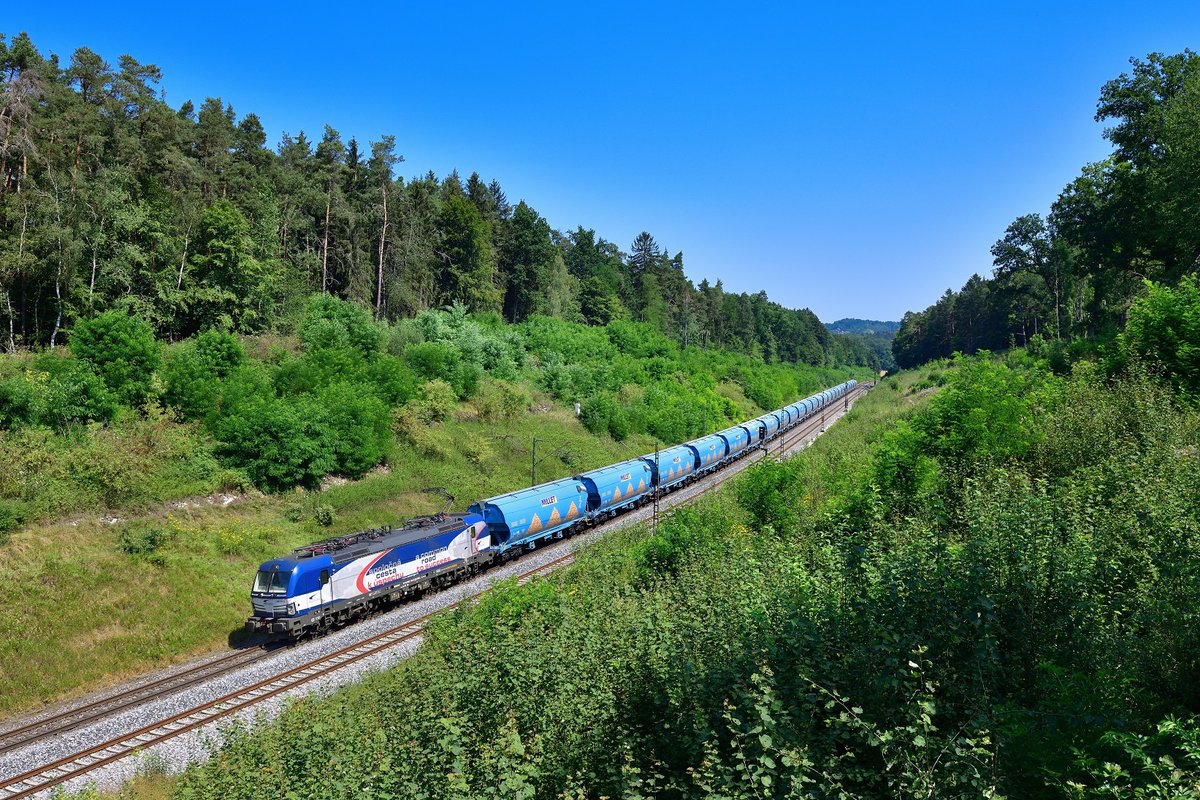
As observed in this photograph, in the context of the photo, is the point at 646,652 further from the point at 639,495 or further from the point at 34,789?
the point at 639,495

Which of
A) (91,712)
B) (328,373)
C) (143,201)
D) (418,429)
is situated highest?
(143,201)

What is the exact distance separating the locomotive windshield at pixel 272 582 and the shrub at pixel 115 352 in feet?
51.0

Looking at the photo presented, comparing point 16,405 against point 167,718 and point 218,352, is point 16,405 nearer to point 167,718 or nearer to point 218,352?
point 218,352

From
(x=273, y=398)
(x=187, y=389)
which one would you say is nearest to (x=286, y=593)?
(x=273, y=398)

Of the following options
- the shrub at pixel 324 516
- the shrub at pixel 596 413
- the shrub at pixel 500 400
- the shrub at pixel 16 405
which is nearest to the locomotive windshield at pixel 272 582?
the shrub at pixel 324 516

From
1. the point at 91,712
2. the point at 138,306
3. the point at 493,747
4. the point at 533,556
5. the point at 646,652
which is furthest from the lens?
the point at 138,306

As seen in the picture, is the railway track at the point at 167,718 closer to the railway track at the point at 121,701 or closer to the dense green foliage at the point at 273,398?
the railway track at the point at 121,701

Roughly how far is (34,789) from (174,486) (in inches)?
671

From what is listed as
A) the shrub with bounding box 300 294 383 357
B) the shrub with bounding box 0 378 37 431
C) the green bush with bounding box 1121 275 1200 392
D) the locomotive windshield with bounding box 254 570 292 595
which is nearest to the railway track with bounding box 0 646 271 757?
the locomotive windshield with bounding box 254 570 292 595

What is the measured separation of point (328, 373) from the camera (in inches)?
1586

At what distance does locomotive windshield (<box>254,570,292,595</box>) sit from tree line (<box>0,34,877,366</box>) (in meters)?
24.9

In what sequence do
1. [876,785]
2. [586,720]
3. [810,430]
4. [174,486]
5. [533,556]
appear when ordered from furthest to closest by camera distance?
[810,430] < [533,556] < [174,486] < [586,720] < [876,785]

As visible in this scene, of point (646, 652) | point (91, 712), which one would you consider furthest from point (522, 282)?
point (646, 652)

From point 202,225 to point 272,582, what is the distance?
3082 centimetres
